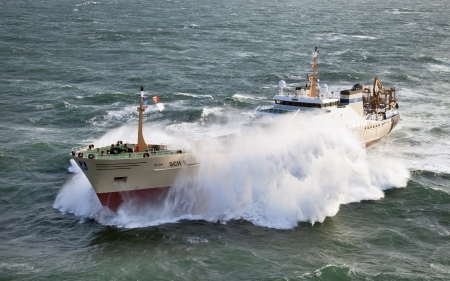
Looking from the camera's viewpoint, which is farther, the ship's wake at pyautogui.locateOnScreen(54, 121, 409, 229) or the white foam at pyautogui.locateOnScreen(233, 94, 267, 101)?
the white foam at pyautogui.locateOnScreen(233, 94, 267, 101)

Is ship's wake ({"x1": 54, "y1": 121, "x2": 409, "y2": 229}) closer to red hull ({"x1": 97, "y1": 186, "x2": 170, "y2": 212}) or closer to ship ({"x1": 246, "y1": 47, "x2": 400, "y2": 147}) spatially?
red hull ({"x1": 97, "y1": 186, "x2": 170, "y2": 212})

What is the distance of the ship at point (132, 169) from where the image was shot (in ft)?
128

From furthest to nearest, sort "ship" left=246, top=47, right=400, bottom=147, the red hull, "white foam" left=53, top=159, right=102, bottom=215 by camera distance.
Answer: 1. "ship" left=246, top=47, right=400, bottom=147
2. "white foam" left=53, top=159, right=102, bottom=215
3. the red hull

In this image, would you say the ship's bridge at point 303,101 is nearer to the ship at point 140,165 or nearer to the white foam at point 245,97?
the ship at point 140,165

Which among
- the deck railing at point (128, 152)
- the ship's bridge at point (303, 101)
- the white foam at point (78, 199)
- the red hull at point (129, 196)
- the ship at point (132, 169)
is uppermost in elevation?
the ship's bridge at point (303, 101)

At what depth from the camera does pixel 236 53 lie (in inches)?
3986

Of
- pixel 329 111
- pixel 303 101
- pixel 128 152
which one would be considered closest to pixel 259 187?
pixel 128 152

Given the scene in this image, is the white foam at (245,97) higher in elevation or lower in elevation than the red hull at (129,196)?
higher

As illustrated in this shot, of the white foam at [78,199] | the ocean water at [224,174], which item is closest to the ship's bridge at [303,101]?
the ocean water at [224,174]

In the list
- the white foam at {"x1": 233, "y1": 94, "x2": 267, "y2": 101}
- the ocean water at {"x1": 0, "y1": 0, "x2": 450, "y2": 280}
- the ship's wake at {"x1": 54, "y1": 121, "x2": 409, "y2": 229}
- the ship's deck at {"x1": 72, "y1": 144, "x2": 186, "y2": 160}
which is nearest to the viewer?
the ocean water at {"x1": 0, "y1": 0, "x2": 450, "y2": 280}

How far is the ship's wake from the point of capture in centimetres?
4003

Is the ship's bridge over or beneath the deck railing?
over

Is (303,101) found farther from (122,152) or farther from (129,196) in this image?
(129,196)

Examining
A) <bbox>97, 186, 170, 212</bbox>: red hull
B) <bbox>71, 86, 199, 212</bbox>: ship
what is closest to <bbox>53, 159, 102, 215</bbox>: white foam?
<bbox>97, 186, 170, 212</bbox>: red hull
